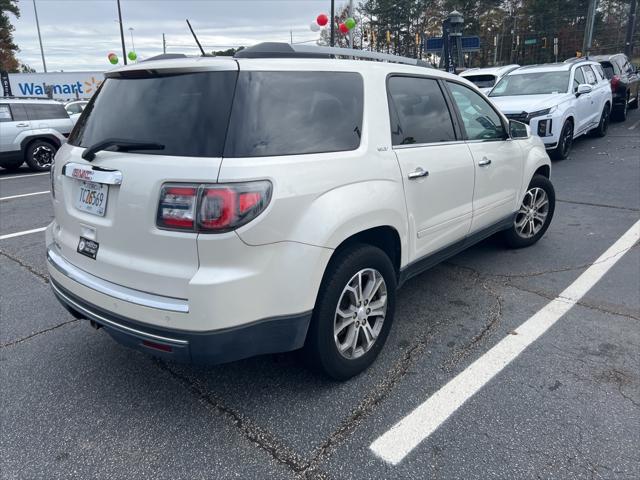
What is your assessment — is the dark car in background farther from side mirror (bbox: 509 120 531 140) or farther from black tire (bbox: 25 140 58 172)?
black tire (bbox: 25 140 58 172)

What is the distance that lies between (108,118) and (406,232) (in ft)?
6.13

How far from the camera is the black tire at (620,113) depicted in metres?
15.0

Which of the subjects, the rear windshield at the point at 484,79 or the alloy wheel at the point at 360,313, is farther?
the rear windshield at the point at 484,79

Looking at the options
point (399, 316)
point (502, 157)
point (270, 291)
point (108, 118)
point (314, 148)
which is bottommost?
point (399, 316)

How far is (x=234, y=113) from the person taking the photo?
2207mm

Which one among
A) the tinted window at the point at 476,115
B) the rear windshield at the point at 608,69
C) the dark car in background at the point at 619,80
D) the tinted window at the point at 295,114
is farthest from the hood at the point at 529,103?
the tinted window at the point at 295,114

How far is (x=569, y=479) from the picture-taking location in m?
2.11

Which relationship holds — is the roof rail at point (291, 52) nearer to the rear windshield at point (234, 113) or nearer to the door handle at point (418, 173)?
the rear windshield at point (234, 113)

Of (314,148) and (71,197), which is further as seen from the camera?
(71,197)

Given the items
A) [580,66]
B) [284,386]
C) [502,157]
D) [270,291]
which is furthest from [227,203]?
[580,66]

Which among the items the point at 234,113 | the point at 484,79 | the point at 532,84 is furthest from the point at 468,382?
the point at 484,79

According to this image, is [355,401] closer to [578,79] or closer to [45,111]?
[578,79]

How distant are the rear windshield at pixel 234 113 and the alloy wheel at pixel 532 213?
2.86 metres

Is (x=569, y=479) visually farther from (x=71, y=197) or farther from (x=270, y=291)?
(x=71, y=197)
